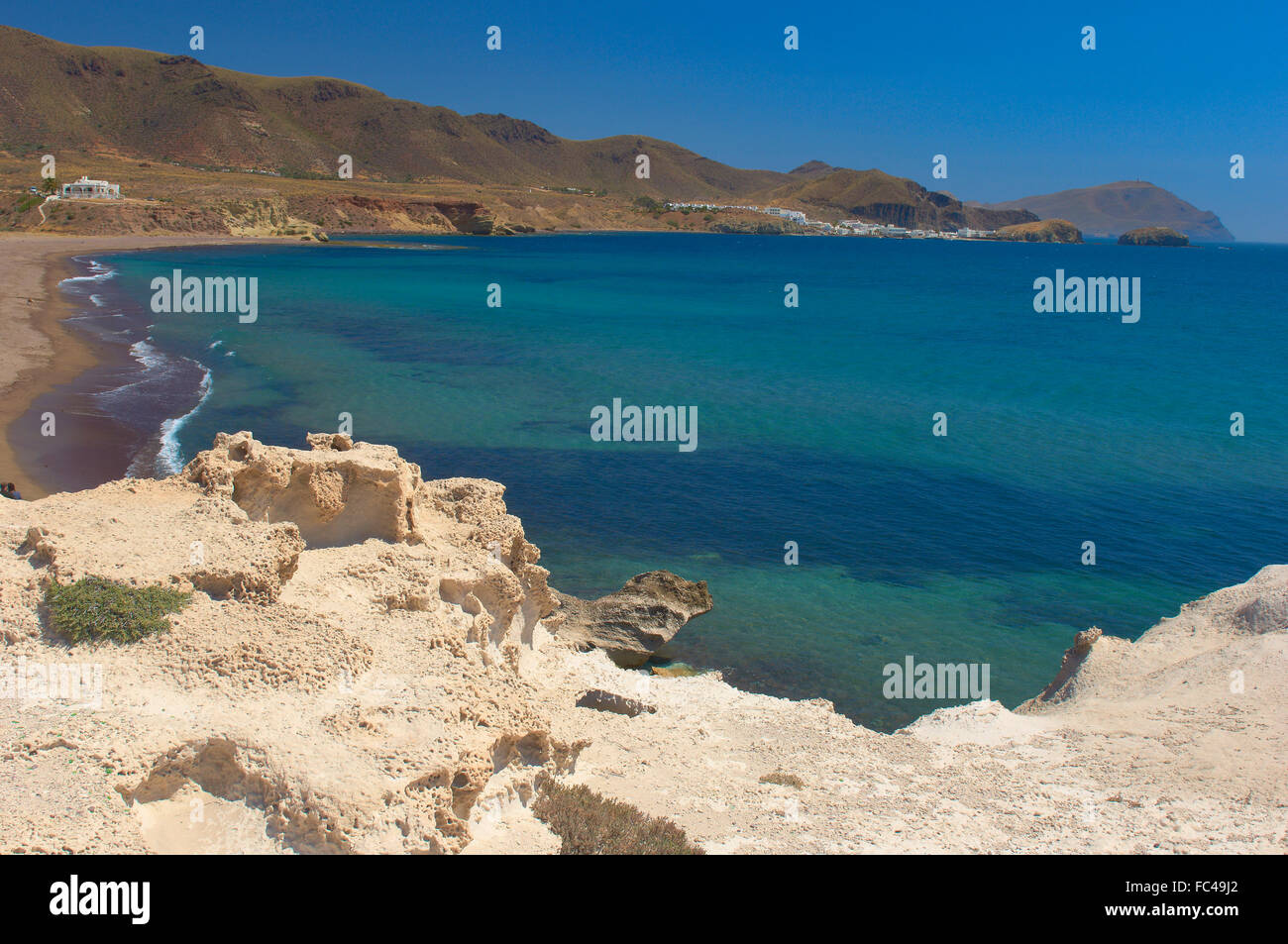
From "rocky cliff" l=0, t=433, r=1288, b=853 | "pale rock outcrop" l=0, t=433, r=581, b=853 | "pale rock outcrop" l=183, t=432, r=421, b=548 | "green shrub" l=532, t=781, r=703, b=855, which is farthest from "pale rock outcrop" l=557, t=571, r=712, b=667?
"green shrub" l=532, t=781, r=703, b=855

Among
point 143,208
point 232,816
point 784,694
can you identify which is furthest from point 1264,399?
point 143,208

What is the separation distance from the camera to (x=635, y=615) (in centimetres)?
1542

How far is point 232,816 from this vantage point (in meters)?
6.34

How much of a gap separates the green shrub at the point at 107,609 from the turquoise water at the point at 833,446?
9283 mm

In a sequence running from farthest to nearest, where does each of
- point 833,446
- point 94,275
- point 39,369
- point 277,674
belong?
1. point 94,275
2. point 39,369
3. point 833,446
4. point 277,674

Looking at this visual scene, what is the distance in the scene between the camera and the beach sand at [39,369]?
21672mm

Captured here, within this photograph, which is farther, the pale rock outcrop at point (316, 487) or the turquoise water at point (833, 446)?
the turquoise water at point (833, 446)

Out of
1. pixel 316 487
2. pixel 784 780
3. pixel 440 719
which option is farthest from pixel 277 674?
pixel 784 780

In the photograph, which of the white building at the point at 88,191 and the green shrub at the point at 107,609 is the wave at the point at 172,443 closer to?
the green shrub at the point at 107,609

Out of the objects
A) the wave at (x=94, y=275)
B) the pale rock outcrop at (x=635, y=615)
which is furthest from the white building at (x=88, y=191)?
the pale rock outcrop at (x=635, y=615)

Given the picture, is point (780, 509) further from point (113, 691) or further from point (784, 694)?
point (113, 691)

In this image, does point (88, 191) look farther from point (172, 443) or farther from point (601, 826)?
point (601, 826)

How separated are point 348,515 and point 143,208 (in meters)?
100

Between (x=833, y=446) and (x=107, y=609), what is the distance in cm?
2270
